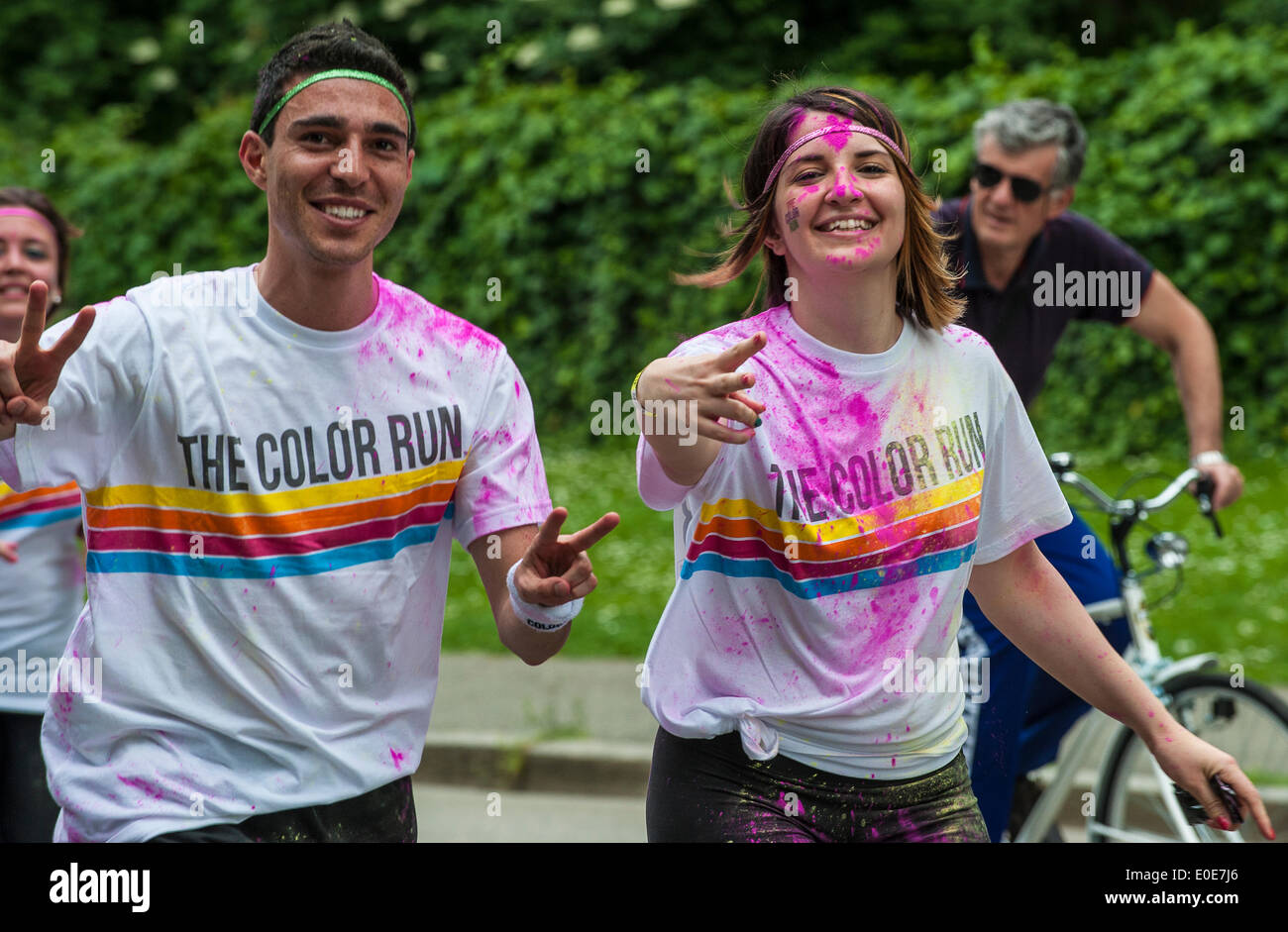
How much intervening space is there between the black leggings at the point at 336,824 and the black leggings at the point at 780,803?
453mm

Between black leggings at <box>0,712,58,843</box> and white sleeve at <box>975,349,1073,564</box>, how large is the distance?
212cm

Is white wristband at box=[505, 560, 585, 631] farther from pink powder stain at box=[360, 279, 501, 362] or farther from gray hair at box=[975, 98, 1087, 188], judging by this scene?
gray hair at box=[975, 98, 1087, 188]

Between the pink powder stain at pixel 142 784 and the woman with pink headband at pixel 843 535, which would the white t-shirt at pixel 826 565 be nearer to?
the woman with pink headband at pixel 843 535

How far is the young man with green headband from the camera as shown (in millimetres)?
2510

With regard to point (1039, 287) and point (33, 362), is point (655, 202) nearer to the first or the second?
point (1039, 287)

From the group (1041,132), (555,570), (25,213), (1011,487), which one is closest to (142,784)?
(555,570)

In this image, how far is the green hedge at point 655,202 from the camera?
10.2 m

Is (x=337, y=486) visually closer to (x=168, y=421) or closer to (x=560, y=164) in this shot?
(x=168, y=421)

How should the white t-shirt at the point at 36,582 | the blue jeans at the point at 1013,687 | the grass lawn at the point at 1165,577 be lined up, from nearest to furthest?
the white t-shirt at the point at 36,582 < the blue jeans at the point at 1013,687 < the grass lawn at the point at 1165,577

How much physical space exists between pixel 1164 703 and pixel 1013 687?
429 mm

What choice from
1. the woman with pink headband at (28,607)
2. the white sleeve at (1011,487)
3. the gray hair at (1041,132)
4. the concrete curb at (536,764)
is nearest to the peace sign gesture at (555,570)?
the white sleeve at (1011,487)

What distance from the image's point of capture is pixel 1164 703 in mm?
4188

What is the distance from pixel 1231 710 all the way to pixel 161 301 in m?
3.03

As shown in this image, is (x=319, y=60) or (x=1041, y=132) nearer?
(x=319, y=60)
